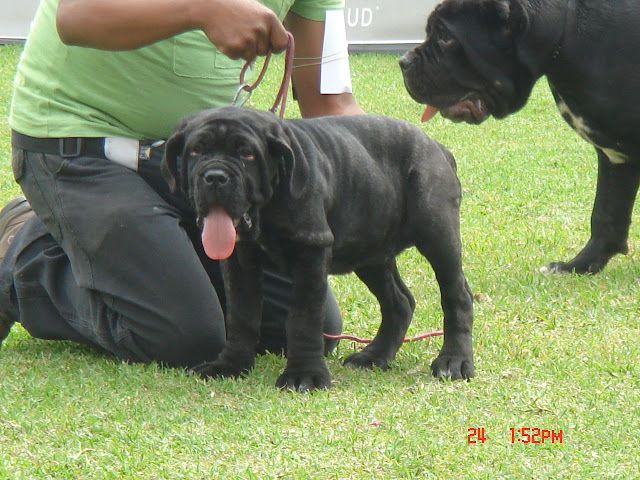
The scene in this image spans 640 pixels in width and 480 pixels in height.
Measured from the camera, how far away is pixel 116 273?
355cm

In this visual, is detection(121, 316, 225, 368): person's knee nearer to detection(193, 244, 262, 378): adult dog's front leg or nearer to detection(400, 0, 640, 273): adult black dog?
detection(193, 244, 262, 378): adult dog's front leg

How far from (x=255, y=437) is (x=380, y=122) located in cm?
126

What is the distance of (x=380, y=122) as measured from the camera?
3.48 meters

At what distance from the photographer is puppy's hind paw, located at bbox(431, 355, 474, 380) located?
3260 mm

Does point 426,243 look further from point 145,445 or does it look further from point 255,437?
point 145,445

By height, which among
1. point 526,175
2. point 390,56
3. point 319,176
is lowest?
point 390,56

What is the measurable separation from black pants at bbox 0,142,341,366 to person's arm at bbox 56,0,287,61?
594mm

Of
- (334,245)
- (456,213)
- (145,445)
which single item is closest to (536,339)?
(456,213)

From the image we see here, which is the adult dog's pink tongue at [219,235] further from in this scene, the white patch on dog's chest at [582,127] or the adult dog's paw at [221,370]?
the white patch on dog's chest at [582,127]
